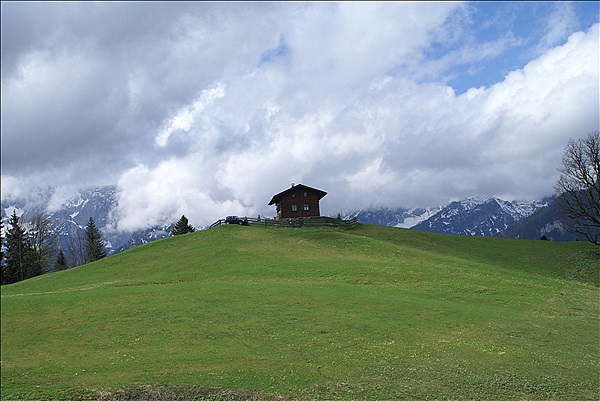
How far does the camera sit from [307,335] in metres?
27.0

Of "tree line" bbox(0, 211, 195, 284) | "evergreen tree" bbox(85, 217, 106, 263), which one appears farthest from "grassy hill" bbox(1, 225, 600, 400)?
"evergreen tree" bbox(85, 217, 106, 263)

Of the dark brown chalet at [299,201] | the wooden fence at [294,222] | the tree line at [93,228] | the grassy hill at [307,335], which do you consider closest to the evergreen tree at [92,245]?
the tree line at [93,228]

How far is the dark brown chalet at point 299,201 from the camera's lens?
95.0 metres

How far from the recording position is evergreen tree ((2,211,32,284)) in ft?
325

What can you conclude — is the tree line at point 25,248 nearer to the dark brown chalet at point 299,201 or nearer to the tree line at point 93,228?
the tree line at point 93,228

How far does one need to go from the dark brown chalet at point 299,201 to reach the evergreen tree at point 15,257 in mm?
57284

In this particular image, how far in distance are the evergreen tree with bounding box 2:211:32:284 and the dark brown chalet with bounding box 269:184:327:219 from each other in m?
57.3

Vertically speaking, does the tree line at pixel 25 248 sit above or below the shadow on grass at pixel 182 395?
above

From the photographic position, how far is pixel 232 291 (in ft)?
121

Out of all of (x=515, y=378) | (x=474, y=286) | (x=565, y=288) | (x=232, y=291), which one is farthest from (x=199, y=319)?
(x=565, y=288)

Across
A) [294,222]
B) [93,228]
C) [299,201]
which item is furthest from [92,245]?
[294,222]

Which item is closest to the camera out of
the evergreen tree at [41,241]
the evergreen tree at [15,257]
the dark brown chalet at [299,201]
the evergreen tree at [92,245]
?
the dark brown chalet at [299,201]

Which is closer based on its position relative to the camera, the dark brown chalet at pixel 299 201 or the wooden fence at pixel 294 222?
the wooden fence at pixel 294 222

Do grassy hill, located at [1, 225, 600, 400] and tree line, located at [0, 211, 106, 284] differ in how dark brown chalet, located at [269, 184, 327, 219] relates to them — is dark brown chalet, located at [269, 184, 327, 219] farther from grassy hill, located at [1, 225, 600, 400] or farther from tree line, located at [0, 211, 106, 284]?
tree line, located at [0, 211, 106, 284]
